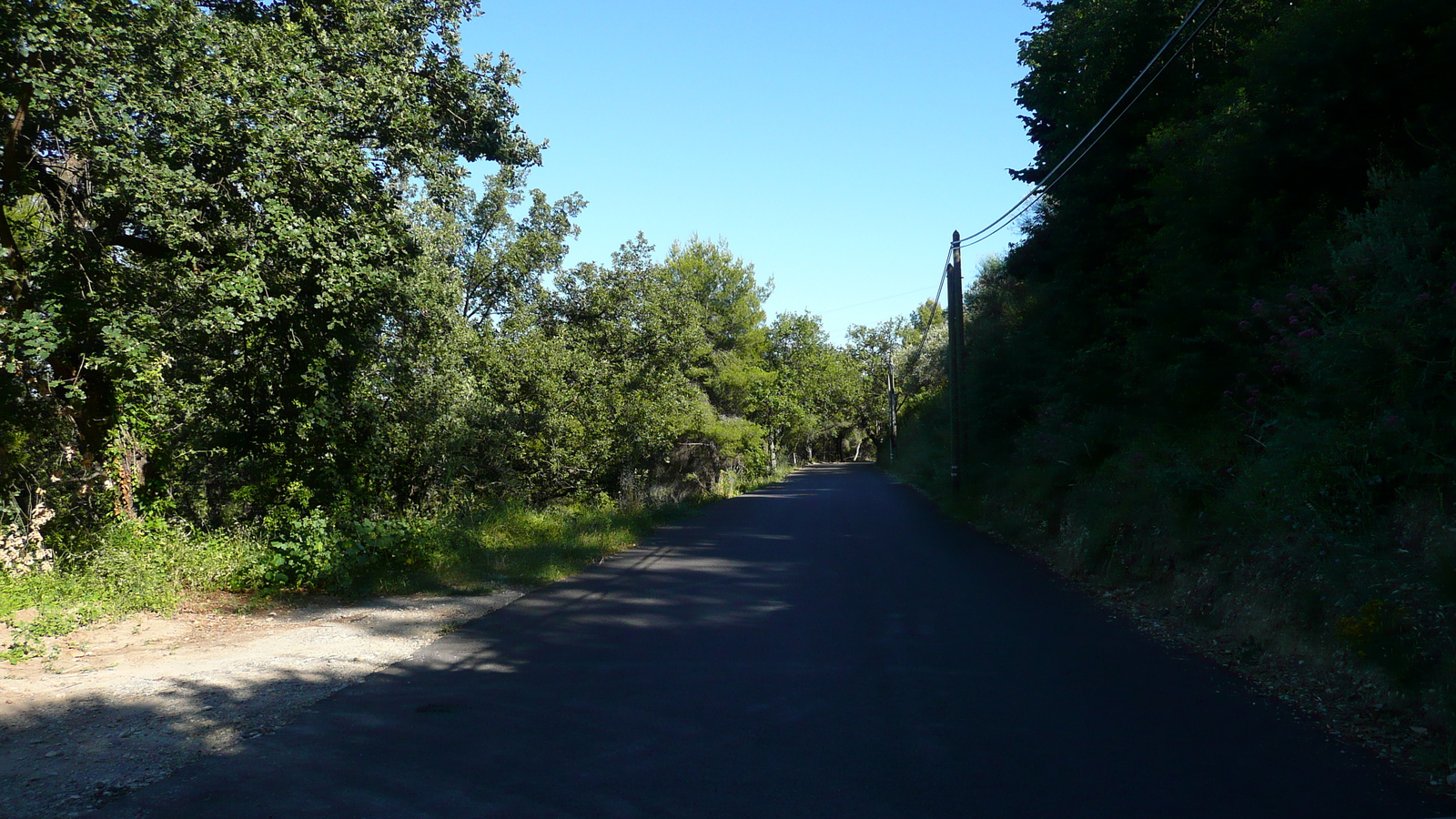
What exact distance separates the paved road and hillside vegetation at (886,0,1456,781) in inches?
39.3

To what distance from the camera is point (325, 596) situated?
1127cm

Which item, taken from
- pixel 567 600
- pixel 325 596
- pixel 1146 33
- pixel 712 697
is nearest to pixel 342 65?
pixel 325 596

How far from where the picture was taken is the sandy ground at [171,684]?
523cm

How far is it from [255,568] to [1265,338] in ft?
41.4

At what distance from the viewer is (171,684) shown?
23.2 ft

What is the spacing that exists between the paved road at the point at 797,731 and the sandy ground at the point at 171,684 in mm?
351

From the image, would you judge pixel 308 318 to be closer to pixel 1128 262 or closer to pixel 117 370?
pixel 117 370

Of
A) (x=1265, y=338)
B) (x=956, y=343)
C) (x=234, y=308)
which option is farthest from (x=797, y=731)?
(x=956, y=343)

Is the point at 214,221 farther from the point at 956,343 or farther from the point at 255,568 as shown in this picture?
the point at 956,343

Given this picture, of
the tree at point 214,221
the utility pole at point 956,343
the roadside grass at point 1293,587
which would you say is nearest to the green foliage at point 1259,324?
the roadside grass at point 1293,587

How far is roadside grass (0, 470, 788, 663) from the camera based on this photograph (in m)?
9.61

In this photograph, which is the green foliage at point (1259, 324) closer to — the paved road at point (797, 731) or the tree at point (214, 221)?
the paved road at point (797, 731)

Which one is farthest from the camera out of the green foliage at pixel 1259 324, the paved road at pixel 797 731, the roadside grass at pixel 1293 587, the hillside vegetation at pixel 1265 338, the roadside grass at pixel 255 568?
the roadside grass at pixel 255 568

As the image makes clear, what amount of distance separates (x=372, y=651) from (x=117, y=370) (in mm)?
6605
